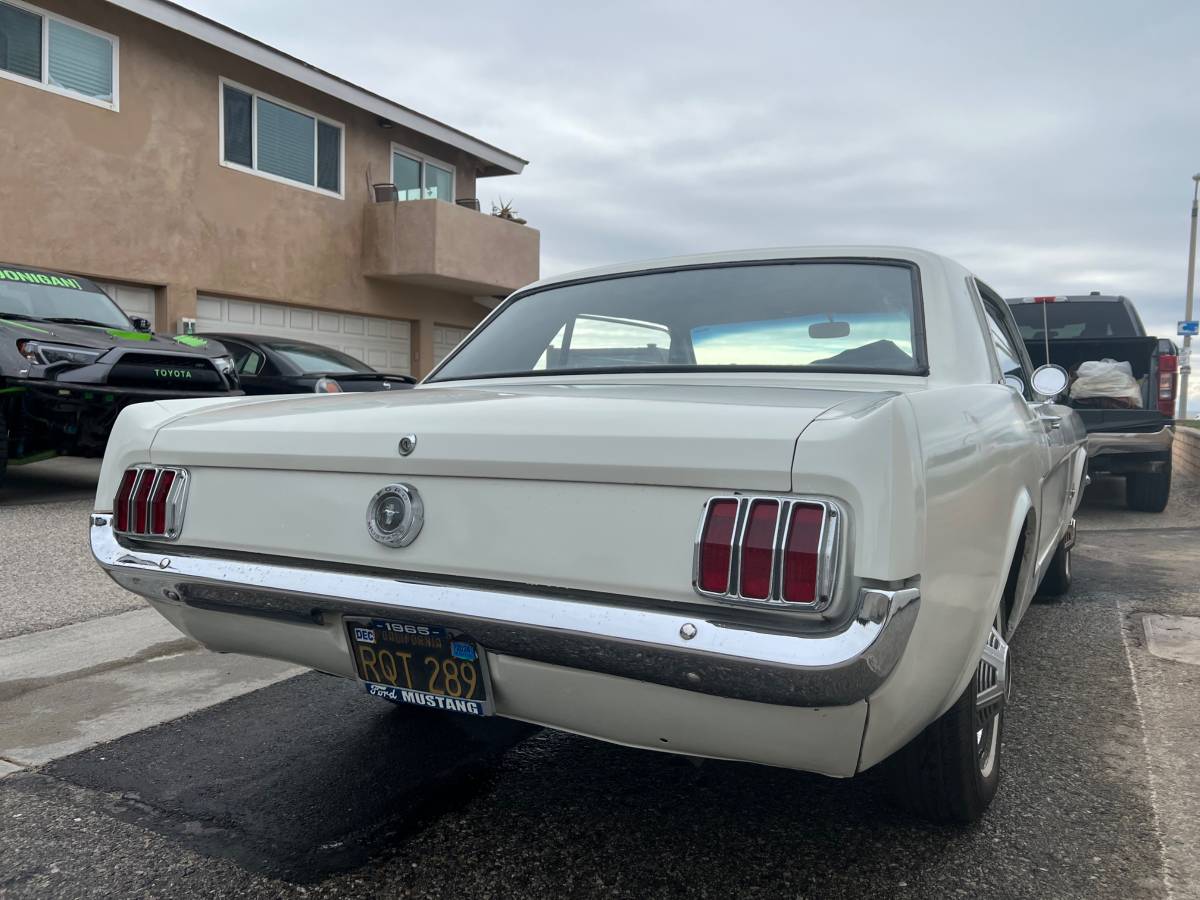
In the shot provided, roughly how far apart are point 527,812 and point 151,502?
1276mm

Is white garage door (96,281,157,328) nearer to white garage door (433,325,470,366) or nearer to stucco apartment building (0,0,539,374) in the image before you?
stucco apartment building (0,0,539,374)

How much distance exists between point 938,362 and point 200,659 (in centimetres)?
314

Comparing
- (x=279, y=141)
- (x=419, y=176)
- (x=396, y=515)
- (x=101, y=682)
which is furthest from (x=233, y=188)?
(x=396, y=515)

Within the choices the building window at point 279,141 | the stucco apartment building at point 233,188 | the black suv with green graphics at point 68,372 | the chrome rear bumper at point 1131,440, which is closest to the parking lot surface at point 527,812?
the black suv with green graphics at point 68,372

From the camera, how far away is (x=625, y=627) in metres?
1.83

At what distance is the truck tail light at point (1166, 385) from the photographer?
28.7 feet

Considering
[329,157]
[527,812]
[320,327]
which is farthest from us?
[329,157]

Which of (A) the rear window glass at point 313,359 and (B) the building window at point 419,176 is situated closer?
(A) the rear window glass at point 313,359

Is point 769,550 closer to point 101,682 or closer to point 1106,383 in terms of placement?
point 101,682

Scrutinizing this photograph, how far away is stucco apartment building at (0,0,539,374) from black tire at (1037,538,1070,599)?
1063 centimetres

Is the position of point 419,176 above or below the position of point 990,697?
above

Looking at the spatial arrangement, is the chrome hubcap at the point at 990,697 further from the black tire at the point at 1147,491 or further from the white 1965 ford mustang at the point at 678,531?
the black tire at the point at 1147,491

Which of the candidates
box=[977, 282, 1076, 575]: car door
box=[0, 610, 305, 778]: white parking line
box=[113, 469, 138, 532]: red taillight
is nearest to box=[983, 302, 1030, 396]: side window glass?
box=[977, 282, 1076, 575]: car door

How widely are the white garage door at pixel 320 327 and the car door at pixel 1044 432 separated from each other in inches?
413
